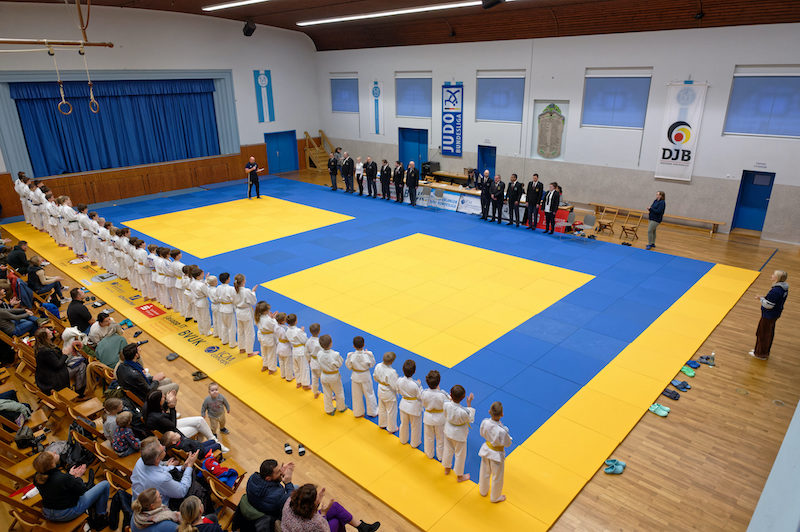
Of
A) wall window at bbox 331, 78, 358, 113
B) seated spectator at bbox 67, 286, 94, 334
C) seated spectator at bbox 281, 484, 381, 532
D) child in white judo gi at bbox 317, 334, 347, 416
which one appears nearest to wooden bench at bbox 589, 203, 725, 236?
child in white judo gi at bbox 317, 334, 347, 416

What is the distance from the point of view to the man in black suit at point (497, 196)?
659 inches

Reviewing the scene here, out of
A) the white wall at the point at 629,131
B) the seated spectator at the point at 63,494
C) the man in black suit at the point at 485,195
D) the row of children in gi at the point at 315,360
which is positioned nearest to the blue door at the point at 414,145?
the white wall at the point at 629,131

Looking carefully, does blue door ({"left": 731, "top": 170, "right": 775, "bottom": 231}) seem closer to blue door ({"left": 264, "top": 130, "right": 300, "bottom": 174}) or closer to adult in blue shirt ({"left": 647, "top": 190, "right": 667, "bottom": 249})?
adult in blue shirt ({"left": 647, "top": 190, "right": 667, "bottom": 249})

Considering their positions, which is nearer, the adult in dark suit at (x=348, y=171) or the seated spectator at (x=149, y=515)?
the seated spectator at (x=149, y=515)

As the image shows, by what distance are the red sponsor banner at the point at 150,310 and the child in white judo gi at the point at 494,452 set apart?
799 cm

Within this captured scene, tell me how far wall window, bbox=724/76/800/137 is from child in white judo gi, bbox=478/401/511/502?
14.0m

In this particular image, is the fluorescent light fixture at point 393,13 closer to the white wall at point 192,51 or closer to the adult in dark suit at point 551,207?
the white wall at point 192,51

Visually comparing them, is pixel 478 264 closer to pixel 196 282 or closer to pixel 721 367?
pixel 721 367

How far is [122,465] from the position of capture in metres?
5.36

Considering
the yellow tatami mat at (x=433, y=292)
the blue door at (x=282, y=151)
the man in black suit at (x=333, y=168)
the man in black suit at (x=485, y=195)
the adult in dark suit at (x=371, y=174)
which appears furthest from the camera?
the blue door at (x=282, y=151)

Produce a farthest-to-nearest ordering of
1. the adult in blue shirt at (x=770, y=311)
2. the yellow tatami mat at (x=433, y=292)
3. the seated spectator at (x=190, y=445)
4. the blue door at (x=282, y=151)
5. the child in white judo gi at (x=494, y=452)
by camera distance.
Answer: the blue door at (x=282, y=151), the yellow tatami mat at (x=433, y=292), the adult in blue shirt at (x=770, y=311), the child in white judo gi at (x=494, y=452), the seated spectator at (x=190, y=445)

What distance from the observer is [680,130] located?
1595 cm

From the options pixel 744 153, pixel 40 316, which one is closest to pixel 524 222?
pixel 744 153

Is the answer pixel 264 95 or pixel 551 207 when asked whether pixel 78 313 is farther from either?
pixel 264 95
